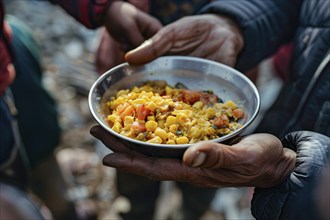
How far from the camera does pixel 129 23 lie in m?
2.24

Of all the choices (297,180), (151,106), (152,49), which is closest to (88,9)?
(152,49)

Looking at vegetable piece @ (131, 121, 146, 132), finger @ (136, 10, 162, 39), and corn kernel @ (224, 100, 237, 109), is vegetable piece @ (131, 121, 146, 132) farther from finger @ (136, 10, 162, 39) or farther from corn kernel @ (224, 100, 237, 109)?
finger @ (136, 10, 162, 39)

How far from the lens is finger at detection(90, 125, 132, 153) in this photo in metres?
1.59

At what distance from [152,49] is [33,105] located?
947mm

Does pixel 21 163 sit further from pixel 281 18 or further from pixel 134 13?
pixel 281 18

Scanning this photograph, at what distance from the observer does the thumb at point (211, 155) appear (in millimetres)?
1259

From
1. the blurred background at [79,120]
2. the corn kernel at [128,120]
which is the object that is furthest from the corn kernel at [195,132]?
the blurred background at [79,120]

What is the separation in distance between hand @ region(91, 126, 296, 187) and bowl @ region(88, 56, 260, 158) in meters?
0.21

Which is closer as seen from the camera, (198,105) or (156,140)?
(156,140)

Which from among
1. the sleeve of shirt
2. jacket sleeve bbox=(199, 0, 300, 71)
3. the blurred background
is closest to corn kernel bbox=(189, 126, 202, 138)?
jacket sleeve bbox=(199, 0, 300, 71)

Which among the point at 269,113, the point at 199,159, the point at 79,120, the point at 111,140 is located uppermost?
the point at 199,159

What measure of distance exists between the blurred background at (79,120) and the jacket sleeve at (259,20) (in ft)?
3.91

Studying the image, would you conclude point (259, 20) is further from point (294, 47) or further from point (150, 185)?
point (150, 185)

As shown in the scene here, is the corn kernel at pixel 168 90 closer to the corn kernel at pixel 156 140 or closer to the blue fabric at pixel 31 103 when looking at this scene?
the corn kernel at pixel 156 140
